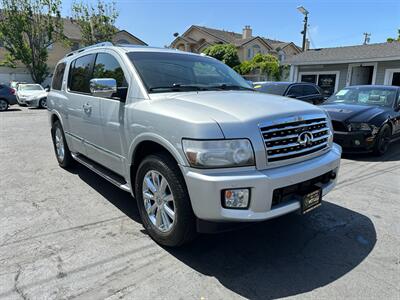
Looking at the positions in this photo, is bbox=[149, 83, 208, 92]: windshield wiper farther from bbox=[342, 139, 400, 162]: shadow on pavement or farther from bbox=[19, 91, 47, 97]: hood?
bbox=[19, 91, 47, 97]: hood

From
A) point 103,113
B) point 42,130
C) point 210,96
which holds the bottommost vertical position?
point 42,130

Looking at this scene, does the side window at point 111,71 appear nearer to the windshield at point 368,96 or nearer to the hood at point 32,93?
the windshield at point 368,96

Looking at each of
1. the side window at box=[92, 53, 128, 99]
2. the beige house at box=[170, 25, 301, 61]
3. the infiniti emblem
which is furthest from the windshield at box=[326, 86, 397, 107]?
the beige house at box=[170, 25, 301, 61]

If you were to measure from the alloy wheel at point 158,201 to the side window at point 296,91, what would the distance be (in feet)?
27.7

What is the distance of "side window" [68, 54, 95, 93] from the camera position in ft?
15.2

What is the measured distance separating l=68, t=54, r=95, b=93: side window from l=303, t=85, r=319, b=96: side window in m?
8.77

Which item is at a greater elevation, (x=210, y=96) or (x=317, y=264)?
(x=210, y=96)

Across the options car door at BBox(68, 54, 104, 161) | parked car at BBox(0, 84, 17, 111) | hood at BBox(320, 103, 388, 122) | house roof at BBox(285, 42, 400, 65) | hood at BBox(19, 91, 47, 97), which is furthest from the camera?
hood at BBox(19, 91, 47, 97)

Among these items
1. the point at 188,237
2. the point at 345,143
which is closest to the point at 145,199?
the point at 188,237

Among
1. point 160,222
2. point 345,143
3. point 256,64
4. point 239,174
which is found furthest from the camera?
point 256,64

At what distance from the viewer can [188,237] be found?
292 centimetres

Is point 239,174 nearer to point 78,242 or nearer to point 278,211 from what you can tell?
point 278,211

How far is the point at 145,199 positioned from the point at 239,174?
4.08ft

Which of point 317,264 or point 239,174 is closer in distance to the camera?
point 239,174
